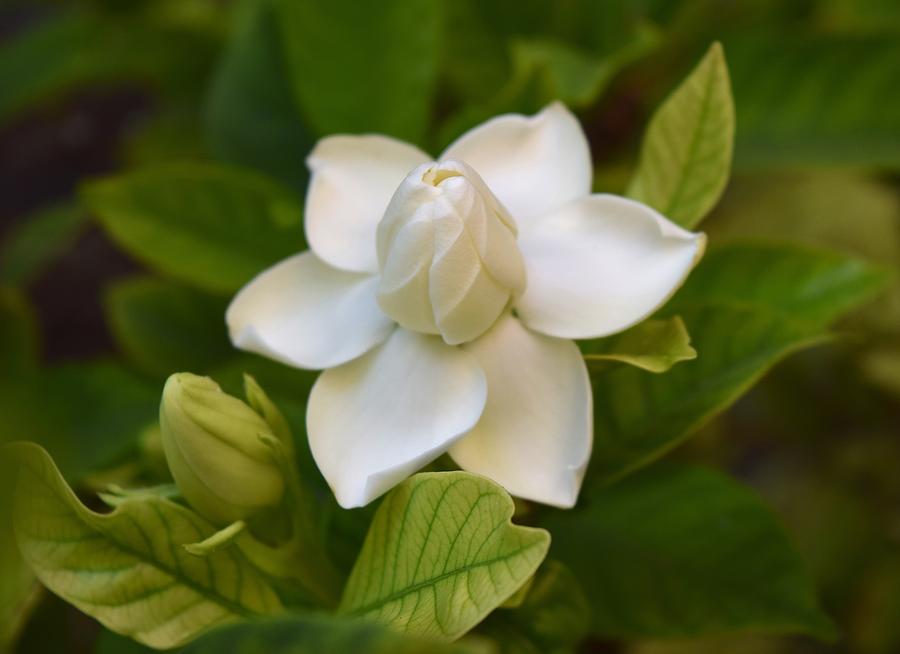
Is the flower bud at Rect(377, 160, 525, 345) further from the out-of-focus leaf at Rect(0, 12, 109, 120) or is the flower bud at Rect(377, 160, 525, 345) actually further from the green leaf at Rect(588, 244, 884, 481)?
the out-of-focus leaf at Rect(0, 12, 109, 120)

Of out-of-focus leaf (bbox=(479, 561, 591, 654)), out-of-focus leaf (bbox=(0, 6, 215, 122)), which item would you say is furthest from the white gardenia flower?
out-of-focus leaf (bbox=(0, 6, 215, 122))

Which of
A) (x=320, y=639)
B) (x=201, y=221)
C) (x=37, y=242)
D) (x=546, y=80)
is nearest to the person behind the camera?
(x=320, y=639)

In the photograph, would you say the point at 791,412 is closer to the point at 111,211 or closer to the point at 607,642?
the point at 607,642

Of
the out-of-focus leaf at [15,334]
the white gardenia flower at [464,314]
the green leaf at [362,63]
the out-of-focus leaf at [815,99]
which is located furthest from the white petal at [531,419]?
the out-of-focus leaf at [15,334]

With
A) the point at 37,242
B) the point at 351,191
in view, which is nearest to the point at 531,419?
the point at 351,191

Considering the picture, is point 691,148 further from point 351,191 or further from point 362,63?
point 362,63

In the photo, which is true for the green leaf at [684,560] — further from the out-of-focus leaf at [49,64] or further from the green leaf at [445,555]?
the out-of-focus leaf at [49,64]

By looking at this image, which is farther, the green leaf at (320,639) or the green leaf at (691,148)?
the green leaf at (691,148)
